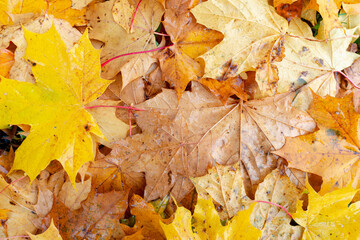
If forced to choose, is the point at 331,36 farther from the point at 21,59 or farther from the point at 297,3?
the point at 21,59

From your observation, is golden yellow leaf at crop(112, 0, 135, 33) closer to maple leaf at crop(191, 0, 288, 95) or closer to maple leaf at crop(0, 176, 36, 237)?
maple leaf at crop(191, 0, 288, 95)

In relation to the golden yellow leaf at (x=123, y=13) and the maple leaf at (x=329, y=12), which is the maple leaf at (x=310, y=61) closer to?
the maple leaf at (x=329, y=12)

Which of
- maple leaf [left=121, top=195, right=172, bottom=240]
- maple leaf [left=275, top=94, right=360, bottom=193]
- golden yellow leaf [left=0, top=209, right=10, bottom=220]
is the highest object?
maple leaf [left=275, top=94, right=360, bottom=193]

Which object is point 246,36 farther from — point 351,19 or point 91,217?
point 91,217

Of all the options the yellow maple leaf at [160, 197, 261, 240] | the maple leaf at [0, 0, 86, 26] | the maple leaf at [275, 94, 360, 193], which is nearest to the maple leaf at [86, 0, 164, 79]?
the maple leaf at [0, 0, 86, 26]

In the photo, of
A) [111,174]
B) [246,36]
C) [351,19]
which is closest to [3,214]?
[111,174]

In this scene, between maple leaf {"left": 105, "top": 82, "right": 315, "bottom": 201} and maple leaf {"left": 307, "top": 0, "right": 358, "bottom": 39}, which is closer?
maple leaf {"left": 307, "top": 0, "right": 358, "bottom": 39}

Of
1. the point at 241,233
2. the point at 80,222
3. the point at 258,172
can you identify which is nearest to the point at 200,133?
the point at 258,172
